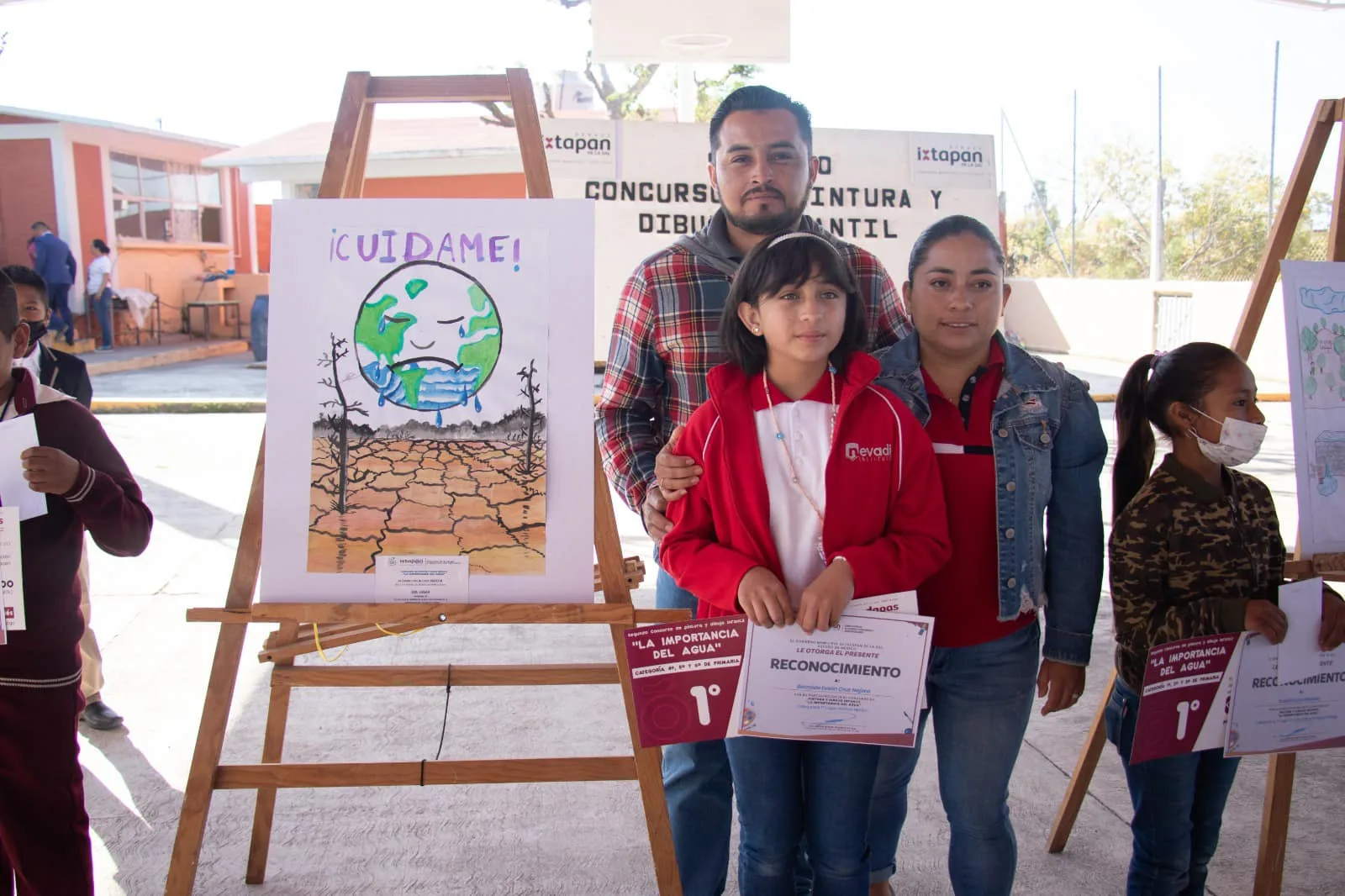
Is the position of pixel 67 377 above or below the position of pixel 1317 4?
below

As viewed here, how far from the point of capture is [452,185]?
15.5 meters

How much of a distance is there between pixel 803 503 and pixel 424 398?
29.0 inches

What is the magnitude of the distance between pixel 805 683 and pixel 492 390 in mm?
782

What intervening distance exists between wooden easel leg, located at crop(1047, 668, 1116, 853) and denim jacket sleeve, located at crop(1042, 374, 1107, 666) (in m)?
0.64

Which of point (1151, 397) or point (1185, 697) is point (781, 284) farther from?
point (1185, 697)

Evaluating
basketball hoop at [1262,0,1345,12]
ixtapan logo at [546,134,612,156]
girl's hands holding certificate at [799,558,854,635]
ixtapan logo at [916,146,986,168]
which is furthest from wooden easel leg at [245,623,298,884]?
basketball hoop at [1262,0,1345,12]

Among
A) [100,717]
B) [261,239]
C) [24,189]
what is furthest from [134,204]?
[100,717]

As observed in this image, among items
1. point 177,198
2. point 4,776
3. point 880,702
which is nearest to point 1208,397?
point 880,702

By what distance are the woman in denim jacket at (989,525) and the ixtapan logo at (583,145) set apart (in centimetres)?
315

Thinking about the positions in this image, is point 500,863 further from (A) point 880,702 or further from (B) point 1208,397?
(B) point 1208,397

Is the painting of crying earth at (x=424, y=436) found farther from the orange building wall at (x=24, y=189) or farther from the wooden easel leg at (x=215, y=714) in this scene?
the orange building wall at (x=24, y=189)

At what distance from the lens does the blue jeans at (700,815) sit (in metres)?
2.15

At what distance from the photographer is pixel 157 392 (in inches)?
437

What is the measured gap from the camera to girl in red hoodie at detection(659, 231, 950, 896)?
5.73 feet
